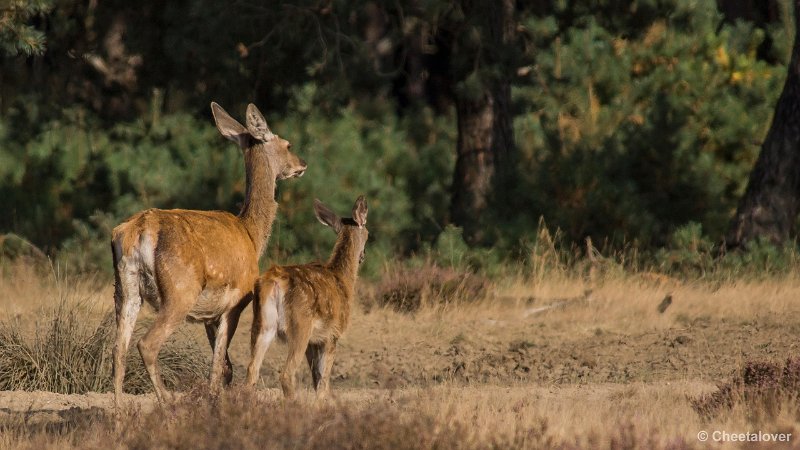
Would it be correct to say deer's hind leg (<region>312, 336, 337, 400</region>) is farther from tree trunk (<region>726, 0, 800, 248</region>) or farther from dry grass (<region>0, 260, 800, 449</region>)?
tree trunk (<region>726, 0, 800, 248</region>)

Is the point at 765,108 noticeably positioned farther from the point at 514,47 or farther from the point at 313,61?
the point at 313,61

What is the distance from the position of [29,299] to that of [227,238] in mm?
6444

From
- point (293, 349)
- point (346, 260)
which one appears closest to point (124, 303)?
point (293, 349)

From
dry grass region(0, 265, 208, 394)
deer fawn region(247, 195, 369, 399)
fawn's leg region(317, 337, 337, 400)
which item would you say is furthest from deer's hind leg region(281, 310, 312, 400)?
dry grass region(0, 265, 208, 394)

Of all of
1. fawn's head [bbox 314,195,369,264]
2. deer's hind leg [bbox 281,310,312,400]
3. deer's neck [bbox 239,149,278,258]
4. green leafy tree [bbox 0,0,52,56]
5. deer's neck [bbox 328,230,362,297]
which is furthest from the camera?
green leafy tree [bbox 0,0,52,56]

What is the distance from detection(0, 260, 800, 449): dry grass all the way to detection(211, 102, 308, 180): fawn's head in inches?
72.2

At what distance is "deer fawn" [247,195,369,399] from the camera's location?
966 centimetres

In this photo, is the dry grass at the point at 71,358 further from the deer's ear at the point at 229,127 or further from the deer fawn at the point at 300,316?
the deer's ear at the point at 229,127

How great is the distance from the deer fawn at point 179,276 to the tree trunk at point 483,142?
9.20 metres

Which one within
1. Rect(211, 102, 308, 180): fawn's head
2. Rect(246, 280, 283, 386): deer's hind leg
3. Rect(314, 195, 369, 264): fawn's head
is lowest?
Rect(246, 280, 283, 386): deer's hind leg

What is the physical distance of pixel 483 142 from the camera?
20.1 meters

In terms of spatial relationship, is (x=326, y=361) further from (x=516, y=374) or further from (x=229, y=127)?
(x=516, y=374)

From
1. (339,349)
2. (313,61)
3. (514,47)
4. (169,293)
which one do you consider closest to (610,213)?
(514,47)

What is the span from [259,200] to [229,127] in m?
0.67
